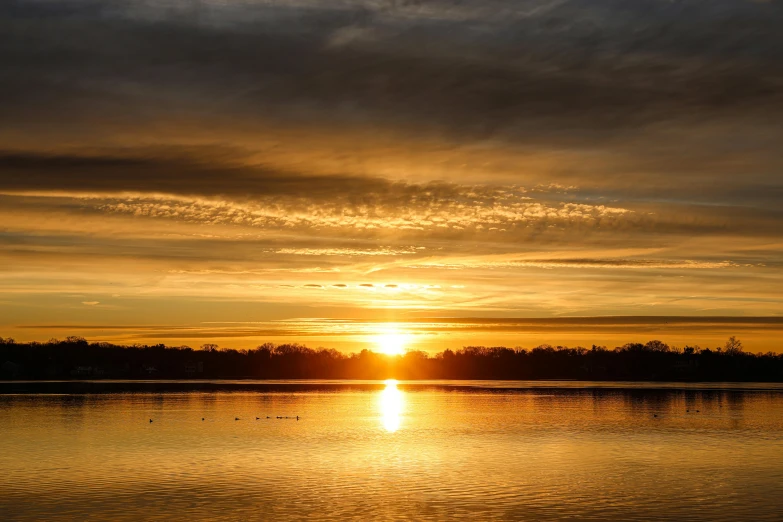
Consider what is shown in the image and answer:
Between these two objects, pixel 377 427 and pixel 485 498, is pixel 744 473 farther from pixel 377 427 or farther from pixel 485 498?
pixel 377 427

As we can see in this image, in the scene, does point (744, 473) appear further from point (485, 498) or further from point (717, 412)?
point (717, 412)

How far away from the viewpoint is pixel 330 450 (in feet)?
205

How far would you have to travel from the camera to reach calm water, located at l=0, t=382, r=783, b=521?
127 feet

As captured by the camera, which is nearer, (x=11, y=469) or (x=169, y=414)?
(x=11, y=469)

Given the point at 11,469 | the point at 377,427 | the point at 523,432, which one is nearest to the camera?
the point at 11,469

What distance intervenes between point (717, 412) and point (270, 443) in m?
62.9

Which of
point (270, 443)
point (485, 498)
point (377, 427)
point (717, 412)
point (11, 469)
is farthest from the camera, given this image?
point (717, 412)

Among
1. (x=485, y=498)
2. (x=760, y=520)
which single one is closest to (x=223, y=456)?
(x=485, y=498)

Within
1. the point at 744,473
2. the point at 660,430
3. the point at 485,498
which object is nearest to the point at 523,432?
the point at 660,430

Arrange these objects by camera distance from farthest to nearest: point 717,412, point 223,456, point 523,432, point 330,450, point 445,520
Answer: point 717,412, point 523,432, point 330,450, point 223,456, point 445,520

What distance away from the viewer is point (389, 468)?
171 ft

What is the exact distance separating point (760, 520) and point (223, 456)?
113 ft

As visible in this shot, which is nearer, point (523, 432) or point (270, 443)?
point (270, 443)

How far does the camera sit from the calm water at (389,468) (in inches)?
1518
